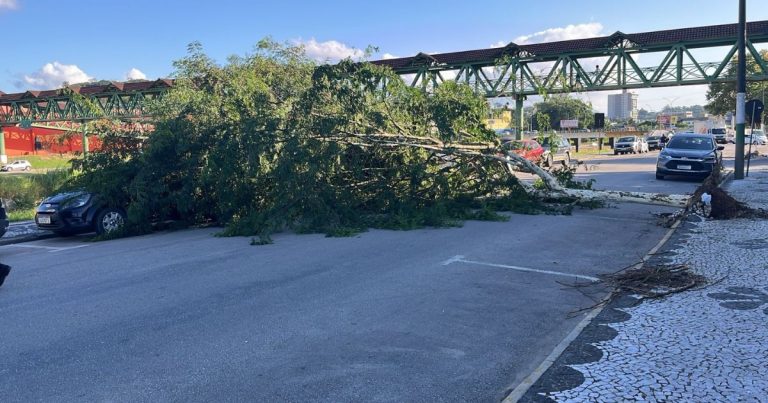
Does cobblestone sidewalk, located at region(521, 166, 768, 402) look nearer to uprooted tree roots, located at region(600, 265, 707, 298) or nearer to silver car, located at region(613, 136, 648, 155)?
uprooted tree roots, located at region(600, 265, 707, 298)

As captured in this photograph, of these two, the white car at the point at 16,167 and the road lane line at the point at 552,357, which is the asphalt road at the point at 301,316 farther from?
the white car at the point at 16,167

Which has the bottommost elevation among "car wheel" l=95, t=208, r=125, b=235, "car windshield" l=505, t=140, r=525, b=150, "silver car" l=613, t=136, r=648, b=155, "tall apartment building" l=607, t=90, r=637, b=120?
"car wheel" l=95, t=208, r=125, b=235

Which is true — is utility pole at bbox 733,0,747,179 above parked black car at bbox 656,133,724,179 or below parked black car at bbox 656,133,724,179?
above

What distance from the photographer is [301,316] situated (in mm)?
6039

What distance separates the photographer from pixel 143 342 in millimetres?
5379

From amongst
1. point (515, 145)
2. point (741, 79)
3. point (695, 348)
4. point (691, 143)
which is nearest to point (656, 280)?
point (695, 348)

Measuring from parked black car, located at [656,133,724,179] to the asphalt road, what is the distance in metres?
11.2

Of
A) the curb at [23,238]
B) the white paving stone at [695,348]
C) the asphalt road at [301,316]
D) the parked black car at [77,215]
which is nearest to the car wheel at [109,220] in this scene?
the parked black car at [77,215]

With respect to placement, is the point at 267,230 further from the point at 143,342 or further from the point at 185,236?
the point at 143,342

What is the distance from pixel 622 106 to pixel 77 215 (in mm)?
177252

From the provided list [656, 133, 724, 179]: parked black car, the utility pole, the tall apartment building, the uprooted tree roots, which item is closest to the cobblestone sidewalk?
the uprooted tree roots

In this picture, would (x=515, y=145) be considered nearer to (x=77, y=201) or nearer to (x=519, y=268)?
(x=519, y=268)

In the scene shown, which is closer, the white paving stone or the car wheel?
the white paving stone

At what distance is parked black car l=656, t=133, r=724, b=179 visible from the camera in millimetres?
20098
